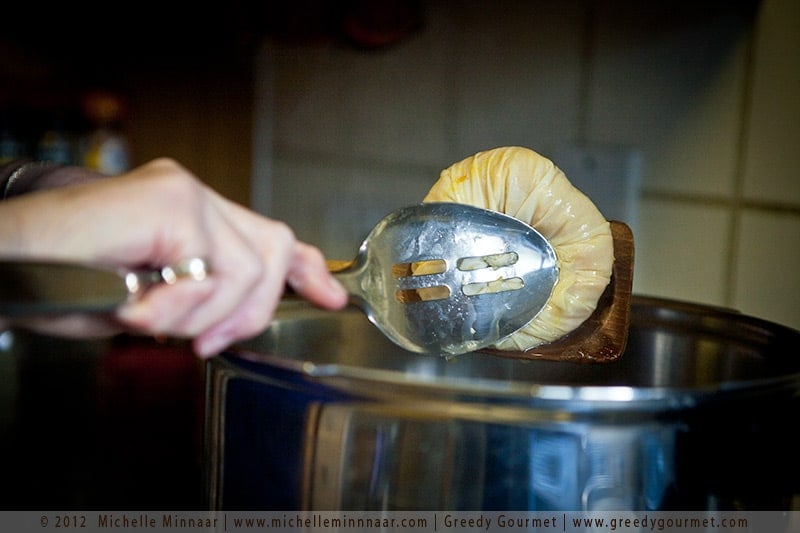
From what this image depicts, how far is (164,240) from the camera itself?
279 millimetres

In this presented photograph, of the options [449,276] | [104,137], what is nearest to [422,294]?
[449,276]

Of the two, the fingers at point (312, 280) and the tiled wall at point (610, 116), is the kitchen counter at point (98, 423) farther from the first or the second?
the fingers at point (312, 280)

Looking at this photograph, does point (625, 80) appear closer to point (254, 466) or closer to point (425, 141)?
point (425, 141)

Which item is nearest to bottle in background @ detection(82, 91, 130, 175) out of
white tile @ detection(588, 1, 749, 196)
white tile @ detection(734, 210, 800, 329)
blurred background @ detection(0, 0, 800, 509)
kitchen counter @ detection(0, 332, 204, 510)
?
blurred background @ detection(0, 0, 800, 509)

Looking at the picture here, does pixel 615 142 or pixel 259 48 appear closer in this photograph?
pixel 615 142

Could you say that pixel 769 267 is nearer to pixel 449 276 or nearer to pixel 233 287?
pixel 449 276

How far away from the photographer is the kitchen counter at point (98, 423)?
2.67 feet

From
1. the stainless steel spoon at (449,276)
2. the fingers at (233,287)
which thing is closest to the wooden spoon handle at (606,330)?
the stainless steel spoon at (449,276)

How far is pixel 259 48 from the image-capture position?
101 centimetres

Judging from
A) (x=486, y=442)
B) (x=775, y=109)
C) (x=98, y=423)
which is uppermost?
(x=775, y=109)

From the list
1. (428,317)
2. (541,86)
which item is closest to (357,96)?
(541,86)

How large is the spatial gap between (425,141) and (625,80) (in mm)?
225

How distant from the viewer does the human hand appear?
10.8 inches

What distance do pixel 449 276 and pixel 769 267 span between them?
11.9 inches
